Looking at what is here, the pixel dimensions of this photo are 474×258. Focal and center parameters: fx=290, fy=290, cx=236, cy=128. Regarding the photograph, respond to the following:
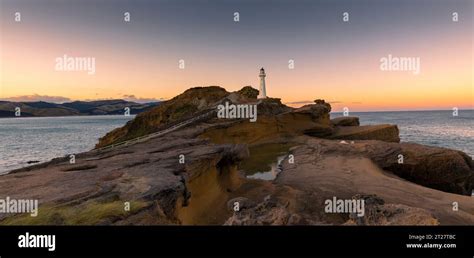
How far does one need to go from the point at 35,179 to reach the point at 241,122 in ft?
87.3

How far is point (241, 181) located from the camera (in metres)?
18.6

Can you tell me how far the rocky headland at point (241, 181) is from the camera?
7105 mm

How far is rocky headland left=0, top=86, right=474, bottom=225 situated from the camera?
23.3 feet

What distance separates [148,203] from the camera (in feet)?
24.9

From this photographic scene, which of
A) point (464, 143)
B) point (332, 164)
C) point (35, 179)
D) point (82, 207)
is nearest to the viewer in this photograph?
point (82, 207)
